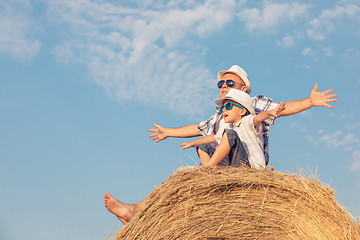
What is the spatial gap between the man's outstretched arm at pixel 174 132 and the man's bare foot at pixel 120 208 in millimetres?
1668

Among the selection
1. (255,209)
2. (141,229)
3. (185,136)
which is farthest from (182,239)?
(185,136)

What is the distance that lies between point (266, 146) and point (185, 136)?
1452mm

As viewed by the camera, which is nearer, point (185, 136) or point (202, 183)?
point (202, 183)

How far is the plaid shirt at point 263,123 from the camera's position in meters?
5.03

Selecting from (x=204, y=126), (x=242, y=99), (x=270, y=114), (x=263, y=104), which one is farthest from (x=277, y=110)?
(x=204, y=126)

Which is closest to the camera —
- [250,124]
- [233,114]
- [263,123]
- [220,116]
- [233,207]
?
[233,207]

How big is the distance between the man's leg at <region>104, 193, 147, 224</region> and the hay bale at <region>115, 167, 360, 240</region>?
0.89 metres

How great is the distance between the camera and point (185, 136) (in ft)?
20.4

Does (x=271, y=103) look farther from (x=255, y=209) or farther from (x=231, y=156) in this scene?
(x=255, y=209)

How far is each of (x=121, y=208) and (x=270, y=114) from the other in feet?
5.83

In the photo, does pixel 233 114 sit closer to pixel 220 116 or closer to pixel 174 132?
pixel 220 116

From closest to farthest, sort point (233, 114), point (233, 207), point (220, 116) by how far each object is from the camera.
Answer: point (233, 207), point (233, 114), point (220, 116)

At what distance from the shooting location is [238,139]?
405 cm

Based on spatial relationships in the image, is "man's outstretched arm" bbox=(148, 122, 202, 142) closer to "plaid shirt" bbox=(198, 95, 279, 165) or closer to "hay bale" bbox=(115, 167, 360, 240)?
"plaid shirt" bbox=(198, 95, 279, 165)
